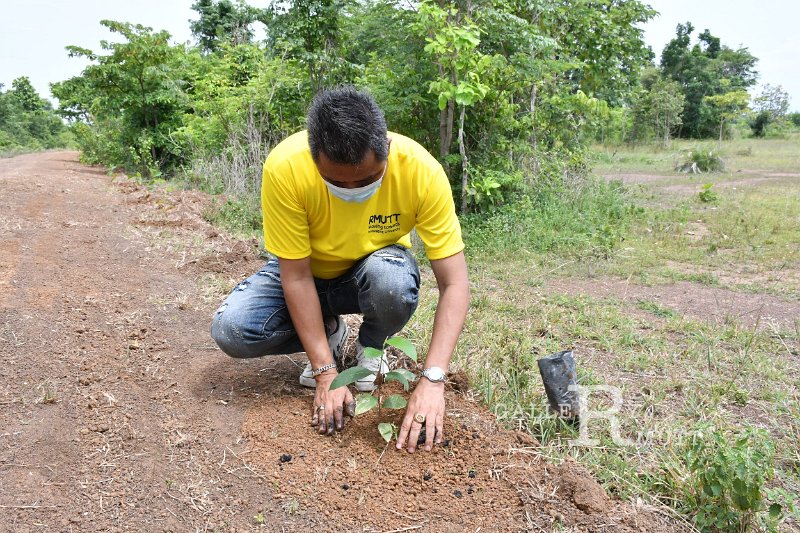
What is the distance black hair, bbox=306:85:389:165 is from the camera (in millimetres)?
1503

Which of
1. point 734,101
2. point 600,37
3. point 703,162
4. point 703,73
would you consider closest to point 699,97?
point 703,73

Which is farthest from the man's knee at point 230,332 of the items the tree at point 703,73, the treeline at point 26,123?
the tree at point 703,73

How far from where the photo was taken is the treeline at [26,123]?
23.9 metres

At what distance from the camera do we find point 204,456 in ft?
5.30

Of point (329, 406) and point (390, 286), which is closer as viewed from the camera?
point (329, 406)

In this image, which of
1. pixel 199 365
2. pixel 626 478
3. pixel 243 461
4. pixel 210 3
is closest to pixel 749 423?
pixel 626 478

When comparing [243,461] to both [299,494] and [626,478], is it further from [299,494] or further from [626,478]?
[626,478]

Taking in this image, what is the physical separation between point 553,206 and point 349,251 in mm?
4553

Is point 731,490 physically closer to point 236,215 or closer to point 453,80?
point 453,80

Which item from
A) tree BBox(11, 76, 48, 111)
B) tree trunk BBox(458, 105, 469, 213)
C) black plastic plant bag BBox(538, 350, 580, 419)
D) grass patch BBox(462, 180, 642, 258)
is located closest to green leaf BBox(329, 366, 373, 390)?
black plastic plant bag BBox(538, 350, 580, 419)

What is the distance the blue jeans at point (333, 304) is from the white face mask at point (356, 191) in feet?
0.87

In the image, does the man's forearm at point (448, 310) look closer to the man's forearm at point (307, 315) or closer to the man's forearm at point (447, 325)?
the man's forearm at point (447, 325)

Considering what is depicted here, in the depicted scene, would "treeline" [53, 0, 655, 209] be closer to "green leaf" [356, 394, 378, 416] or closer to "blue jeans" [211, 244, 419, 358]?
"blue jeans" [211, 244, 419, 358]

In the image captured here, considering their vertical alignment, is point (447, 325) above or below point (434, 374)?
above
